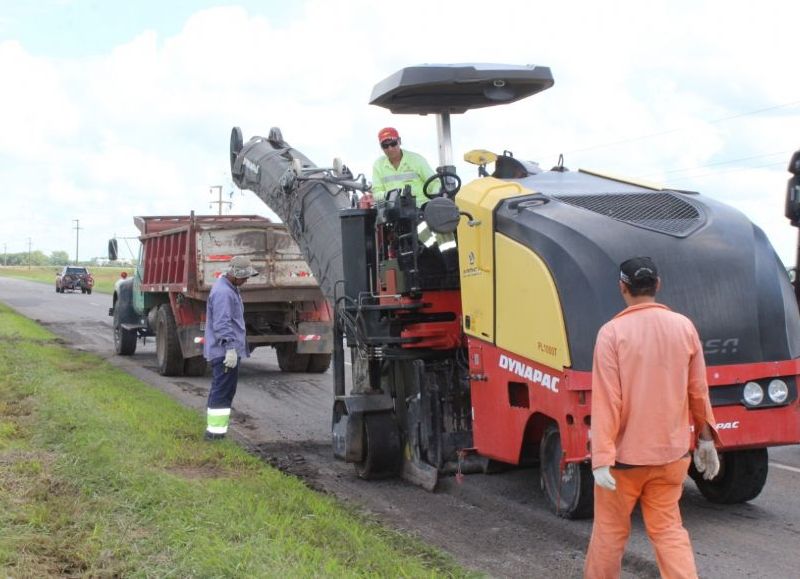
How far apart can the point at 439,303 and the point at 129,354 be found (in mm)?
12043

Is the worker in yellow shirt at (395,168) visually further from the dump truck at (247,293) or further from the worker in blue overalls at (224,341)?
the dump truck at (247,293)

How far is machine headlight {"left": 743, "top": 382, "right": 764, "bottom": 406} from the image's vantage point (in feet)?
19.5

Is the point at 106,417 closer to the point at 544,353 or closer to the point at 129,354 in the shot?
the point at 544,353

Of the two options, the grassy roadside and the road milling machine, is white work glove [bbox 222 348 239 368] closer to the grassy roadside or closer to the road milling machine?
the grassy roadside

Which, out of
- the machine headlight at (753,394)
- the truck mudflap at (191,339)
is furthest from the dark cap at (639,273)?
the truck mudflap at (191,339)

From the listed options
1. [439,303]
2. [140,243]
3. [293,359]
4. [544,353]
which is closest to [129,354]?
[140,243]

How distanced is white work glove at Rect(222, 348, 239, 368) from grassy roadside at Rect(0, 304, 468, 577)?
73cm

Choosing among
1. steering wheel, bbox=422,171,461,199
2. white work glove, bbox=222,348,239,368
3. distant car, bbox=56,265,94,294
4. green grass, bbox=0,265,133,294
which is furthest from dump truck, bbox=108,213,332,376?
distant car, bbox=56,265,94,294

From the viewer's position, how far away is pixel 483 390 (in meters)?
6.72

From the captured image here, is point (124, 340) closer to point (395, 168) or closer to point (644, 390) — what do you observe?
point (395, 168)

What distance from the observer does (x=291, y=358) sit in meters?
15.5

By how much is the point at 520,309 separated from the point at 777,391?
1586mm

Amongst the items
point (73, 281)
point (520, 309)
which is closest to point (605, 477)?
point (520, 309)

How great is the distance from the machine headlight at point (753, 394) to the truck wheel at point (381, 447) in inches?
112
